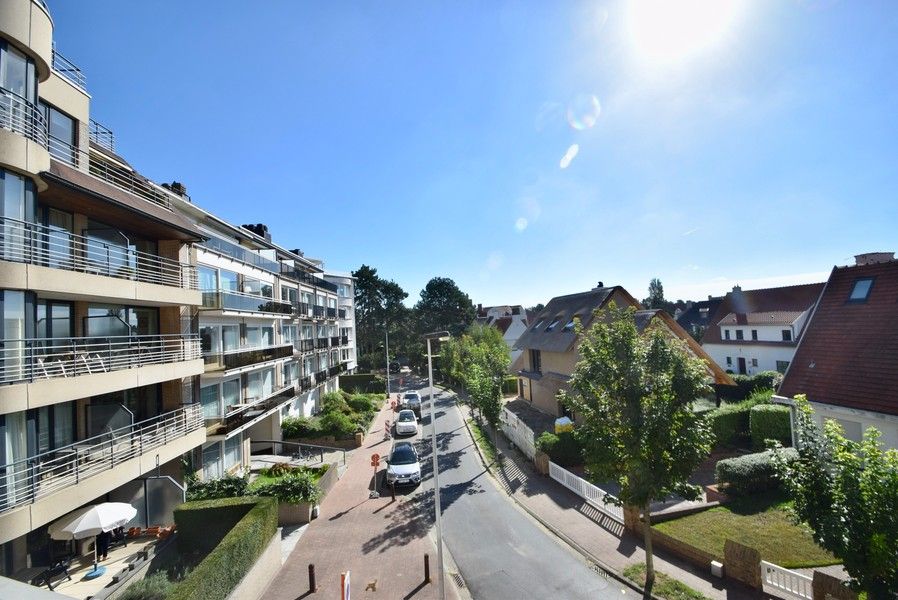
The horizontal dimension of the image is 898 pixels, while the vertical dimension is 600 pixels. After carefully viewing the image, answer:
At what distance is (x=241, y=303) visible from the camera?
20625 mm

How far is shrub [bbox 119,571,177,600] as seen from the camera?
31.5 feet

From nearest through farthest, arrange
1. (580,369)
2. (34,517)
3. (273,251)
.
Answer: (34,517), (580,369), (273,251)

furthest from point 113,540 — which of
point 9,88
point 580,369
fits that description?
point 580,369

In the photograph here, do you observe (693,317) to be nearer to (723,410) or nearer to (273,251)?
(723,410)

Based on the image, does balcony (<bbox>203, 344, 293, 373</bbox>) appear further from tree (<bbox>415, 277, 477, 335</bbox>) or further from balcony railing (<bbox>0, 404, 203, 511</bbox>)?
tree (<bbox>415, 277, 477, 335</bbox>)

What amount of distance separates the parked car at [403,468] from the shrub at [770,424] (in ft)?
52.8

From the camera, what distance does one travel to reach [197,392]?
1647 centimetres

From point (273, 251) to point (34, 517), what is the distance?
21990mm

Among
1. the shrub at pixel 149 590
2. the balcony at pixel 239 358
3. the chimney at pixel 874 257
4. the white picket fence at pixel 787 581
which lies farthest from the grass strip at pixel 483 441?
the chimney at pixel 874 257

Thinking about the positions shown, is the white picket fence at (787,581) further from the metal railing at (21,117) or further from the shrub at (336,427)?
the shrub at (336,427)

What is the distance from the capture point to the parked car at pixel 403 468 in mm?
19094

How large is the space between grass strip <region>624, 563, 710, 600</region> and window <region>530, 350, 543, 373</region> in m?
22.1

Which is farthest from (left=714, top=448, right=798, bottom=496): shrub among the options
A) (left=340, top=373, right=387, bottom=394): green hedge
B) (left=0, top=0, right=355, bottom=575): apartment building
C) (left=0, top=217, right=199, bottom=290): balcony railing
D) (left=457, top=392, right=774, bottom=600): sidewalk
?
(left=340, top=373, right=387, bottom=394): green hedge

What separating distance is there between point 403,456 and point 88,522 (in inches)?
500
